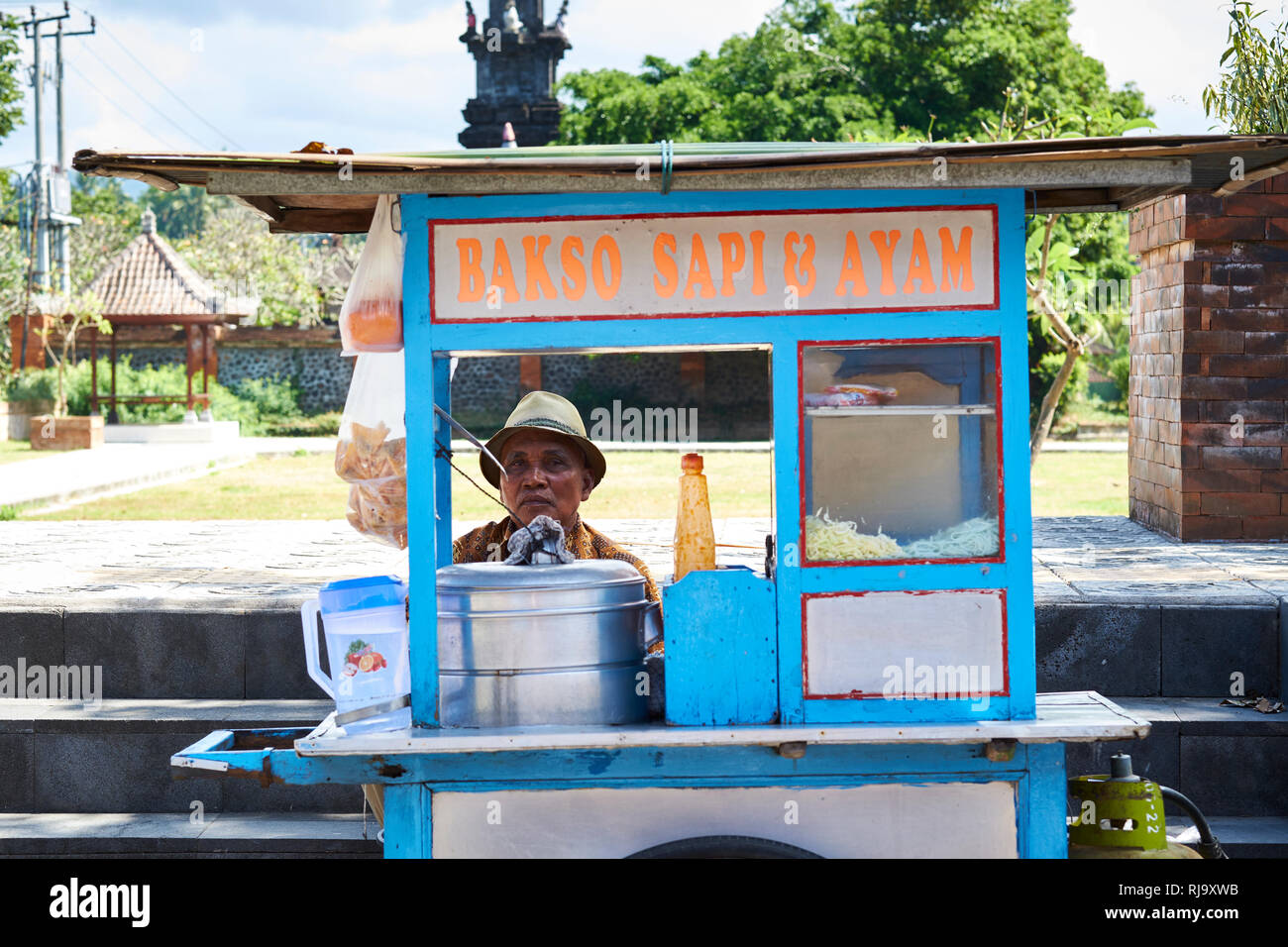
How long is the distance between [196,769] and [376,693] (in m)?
0.45

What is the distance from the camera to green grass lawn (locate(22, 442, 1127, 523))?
35.7ft

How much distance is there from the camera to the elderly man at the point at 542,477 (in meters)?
3.90

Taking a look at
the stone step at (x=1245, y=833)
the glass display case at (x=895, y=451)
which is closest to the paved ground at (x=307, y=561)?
the stone step at (x=1245, y=833)

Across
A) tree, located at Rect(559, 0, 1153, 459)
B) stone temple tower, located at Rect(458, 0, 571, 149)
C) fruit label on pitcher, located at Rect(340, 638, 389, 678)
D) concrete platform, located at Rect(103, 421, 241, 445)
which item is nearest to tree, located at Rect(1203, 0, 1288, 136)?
fruit label on pitcher, located at Rect(340, 638, 389, 678)

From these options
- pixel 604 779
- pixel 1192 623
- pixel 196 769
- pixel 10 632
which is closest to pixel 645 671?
pixel 604 779

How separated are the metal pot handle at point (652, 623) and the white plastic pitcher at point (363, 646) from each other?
0.57 meters

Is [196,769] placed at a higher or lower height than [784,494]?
lower

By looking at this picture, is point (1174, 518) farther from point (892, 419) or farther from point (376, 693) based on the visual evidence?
point (376, 693)

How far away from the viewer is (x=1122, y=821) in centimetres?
313

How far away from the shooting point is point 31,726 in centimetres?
495

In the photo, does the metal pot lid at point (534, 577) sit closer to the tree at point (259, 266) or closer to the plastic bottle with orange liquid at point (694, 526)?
the plastic bottle with orange liquid at point (694, 526)

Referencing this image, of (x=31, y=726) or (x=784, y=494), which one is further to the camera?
(x=31, y=726)

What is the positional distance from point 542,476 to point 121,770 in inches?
92.2
